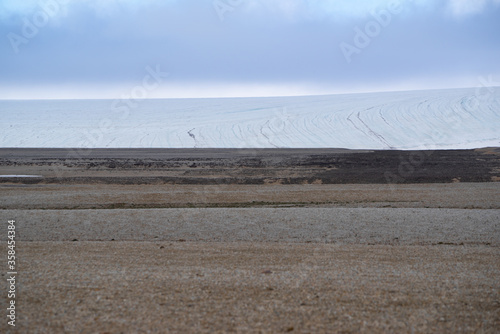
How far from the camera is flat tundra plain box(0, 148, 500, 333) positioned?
6453 millimetres

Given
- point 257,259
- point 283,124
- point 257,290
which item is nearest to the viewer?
point 257,290

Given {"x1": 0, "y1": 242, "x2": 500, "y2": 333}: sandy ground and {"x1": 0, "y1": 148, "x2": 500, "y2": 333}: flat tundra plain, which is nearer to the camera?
{"x1": 0, "y1": 242, "x2": 500, "y2": 333}: sandy ground

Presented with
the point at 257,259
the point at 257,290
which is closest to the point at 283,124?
the point at 257,259

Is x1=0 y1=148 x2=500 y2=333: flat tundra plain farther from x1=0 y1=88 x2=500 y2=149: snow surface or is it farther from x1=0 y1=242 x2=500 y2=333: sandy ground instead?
x1=0 y1=88 x2=500 y2=149: snow surface

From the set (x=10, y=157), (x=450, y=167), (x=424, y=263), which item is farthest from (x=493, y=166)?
(x=10, y=157)

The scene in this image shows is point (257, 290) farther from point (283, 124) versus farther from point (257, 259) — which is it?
point (283, 124)

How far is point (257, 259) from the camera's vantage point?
10.1 meters

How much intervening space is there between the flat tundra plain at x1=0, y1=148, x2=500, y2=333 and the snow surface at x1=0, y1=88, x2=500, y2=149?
2603 cm

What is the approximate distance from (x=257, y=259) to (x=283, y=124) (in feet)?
160

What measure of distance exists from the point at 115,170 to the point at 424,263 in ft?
87.3

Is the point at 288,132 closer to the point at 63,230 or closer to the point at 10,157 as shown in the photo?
the point at 10,157

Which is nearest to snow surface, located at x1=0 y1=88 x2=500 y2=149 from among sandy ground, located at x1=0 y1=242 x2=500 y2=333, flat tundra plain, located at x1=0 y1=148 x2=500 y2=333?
flat tundra plain, located at x1=0 y1=148 x2=500 y2=333

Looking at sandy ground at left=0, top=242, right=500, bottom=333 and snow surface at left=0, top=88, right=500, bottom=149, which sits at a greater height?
sandy ground at left=0, top=242, right=500, bottom=333

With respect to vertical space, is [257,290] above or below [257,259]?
above
